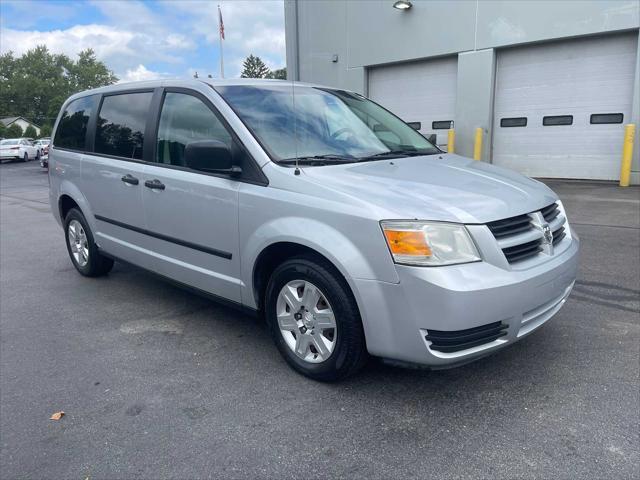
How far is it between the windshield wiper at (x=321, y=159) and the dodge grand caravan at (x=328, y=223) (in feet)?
0.05

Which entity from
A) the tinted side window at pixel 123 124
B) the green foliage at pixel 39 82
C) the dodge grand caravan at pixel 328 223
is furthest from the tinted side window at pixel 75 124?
the green foliage at pixel 39 82

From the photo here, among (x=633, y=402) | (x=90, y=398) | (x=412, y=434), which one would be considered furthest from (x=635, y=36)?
(x=90, y=398)

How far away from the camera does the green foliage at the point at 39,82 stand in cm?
8181

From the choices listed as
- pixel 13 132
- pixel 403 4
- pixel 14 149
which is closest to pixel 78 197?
pixel 403 4

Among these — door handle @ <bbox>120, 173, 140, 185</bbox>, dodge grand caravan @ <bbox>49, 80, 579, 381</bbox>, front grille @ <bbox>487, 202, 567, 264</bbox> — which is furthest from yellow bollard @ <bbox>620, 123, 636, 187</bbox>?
door handle @ <bbox>120, 173, 140, 185</bbox>

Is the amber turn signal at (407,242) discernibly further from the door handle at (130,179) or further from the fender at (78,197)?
the fender at (78,197)

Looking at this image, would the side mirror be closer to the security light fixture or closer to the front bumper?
the front bumper

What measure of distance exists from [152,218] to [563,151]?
37.9 ft

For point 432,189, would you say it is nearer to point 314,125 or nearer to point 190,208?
point 314,125

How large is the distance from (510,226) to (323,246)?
1001 millimetres

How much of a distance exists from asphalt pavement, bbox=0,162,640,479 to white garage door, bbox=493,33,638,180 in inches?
355

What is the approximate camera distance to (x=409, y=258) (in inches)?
101

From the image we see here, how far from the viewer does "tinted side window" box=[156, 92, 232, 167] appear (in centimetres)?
356

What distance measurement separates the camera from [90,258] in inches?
202
